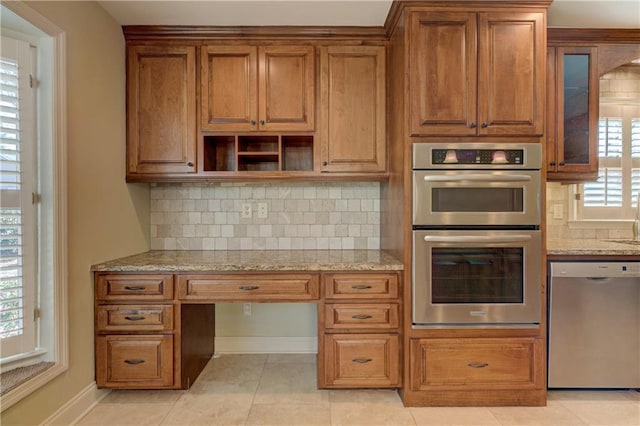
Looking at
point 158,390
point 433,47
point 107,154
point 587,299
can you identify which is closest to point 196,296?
point 158,390

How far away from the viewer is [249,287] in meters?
A: 2.06

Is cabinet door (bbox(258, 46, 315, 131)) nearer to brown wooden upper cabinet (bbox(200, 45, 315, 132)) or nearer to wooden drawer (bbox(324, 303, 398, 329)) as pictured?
brown wooden upper cabinet (bbox(200, 45, 315, 132))

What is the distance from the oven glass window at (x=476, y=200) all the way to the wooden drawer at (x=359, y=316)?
677mm

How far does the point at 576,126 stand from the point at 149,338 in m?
3.10

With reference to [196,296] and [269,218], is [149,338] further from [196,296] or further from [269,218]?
[269,218]

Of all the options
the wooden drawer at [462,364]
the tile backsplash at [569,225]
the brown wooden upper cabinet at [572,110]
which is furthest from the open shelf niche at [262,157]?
the tile backsplash at [569,225]

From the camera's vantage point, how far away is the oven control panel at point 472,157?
199 cm

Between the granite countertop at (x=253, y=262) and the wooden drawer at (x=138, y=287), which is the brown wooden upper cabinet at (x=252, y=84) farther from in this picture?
the wooden drawer at (x=138, y=287)

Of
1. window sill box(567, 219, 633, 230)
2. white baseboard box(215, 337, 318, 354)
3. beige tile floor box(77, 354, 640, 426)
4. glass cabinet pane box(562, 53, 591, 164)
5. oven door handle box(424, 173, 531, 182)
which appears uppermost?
glass cabinet pane box(562, 53, 591, 164)

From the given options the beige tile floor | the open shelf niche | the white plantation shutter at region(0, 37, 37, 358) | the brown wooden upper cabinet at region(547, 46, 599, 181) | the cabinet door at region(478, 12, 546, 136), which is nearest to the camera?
the white plantation shutter at region(0, 37, 37, 358)

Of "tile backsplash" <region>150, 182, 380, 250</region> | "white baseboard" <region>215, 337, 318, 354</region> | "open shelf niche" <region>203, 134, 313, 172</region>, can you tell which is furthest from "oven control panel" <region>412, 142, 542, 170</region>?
"white baseboard" <region>215, 337, 318, 354</region>

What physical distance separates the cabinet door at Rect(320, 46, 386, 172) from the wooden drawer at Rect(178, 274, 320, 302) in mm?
941

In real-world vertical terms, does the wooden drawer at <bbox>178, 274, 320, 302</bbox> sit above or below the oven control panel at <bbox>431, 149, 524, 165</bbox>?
below

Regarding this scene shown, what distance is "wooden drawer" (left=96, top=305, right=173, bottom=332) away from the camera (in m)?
2.05
